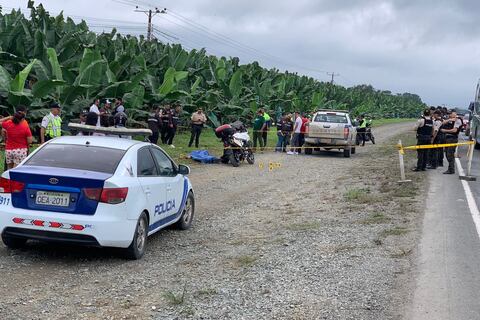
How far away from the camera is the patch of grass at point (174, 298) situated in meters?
5.65

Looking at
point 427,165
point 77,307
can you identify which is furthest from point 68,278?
point 427,165

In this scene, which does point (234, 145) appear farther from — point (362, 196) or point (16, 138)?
point (16, 138)

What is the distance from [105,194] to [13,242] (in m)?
1.58

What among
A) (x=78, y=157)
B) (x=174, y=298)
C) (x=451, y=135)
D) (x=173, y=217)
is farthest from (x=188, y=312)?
(x=451, y=135)

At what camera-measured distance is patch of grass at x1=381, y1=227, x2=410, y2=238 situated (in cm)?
885

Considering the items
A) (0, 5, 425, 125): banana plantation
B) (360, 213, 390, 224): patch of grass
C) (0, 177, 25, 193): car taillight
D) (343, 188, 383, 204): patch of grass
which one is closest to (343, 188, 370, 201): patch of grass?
(343, 188, 383, 204): patch of grass

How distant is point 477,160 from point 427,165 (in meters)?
4.97

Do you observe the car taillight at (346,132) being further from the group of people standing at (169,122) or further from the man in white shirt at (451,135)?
the man in white shirt at (451,135)

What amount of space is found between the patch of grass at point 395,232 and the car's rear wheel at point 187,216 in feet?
10.1

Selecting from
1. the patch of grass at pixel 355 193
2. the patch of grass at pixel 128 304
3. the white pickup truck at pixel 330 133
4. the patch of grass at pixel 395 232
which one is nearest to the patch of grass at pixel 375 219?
the patch of grass at pixel 395 232

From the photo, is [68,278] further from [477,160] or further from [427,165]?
[477,160]

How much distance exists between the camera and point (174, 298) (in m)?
5.69

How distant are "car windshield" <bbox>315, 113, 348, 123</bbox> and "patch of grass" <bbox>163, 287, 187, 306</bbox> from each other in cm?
1862

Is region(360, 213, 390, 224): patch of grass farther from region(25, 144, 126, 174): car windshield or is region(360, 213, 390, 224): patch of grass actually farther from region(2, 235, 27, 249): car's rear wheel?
region(2, 235, 27, 249): car's rear wheel
